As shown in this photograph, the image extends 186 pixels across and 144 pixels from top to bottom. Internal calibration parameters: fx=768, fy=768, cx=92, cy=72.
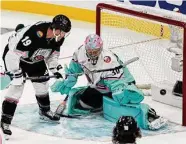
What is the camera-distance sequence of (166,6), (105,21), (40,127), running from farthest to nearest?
(166,6), (105,21), (40,127)

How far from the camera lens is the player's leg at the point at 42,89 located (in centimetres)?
520

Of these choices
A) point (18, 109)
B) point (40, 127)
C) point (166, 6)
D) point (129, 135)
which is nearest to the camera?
point (129, 135)

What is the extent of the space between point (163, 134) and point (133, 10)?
1054 millimetres

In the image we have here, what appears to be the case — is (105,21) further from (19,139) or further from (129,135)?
(129,135)

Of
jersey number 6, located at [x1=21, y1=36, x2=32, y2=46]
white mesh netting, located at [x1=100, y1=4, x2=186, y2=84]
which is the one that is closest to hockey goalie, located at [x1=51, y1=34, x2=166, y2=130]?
jersey number 6, located at [x1=21, y1=36, x2=32, y2=46]

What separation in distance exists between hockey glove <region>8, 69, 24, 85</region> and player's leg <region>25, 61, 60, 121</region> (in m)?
0.14

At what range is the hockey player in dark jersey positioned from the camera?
16.4ft

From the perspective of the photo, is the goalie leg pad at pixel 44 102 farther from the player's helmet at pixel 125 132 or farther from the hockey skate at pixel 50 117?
the player's helmet at pixel 125 132

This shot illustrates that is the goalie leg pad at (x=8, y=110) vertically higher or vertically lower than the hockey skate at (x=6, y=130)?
higher

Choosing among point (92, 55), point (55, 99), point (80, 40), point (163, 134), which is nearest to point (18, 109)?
point (55, 99)

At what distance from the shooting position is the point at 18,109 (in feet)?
18.7

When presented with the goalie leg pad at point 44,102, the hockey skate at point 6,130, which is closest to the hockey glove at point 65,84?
the goalie leg pad at point 44,102

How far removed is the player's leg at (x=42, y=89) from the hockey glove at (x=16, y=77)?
141mm

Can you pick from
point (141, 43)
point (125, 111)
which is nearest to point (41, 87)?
point (125, 111)
